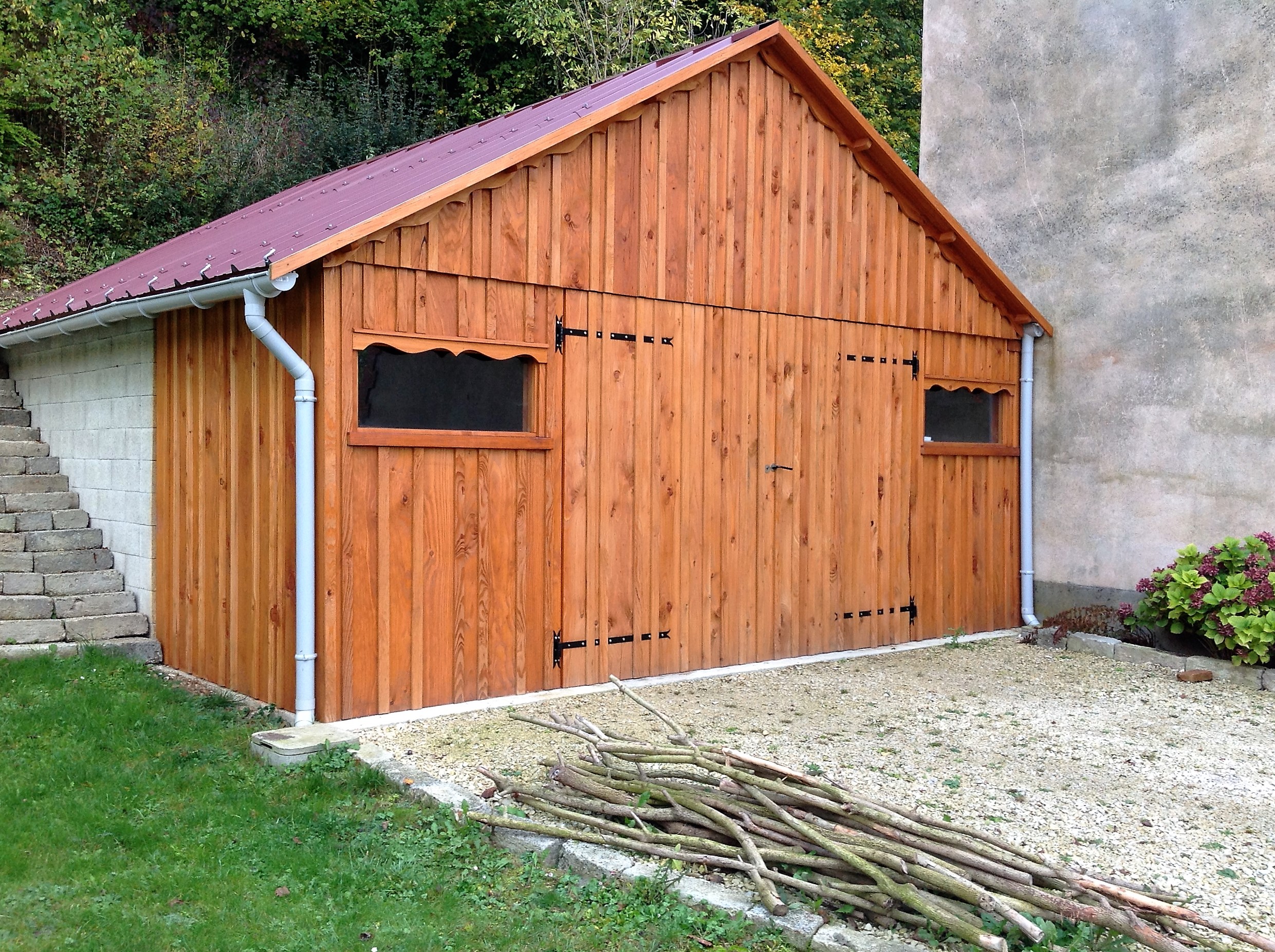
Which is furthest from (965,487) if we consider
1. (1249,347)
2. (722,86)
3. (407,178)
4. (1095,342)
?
(407,178)

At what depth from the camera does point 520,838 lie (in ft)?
13.8

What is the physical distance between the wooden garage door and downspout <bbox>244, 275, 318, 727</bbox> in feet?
5.13

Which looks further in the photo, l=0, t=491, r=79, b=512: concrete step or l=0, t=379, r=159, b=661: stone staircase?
l=0, t=491, r=79, b=512: concrete step

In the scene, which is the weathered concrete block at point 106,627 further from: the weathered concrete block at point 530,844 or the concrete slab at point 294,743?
the weathered concrete block at point 530,844

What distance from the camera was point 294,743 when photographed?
5199 millimetres

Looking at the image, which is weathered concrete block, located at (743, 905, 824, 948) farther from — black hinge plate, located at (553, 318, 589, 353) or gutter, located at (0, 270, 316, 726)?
black hinge plate, located at (553, 318, 589, 353)

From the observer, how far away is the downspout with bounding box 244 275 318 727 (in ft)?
18.3

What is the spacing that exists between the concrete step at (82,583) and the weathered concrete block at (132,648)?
451 millimetres

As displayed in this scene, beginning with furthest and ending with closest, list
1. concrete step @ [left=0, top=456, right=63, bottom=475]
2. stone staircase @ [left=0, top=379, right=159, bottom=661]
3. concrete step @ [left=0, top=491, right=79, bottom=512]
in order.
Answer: concrete step @ [left=0, top=456, right=63, bottom=475], concrete step @ [left=0, top=491, right=79, bottom=512], stone staircase @ [left=0, top=379, right=159, bottom=661]

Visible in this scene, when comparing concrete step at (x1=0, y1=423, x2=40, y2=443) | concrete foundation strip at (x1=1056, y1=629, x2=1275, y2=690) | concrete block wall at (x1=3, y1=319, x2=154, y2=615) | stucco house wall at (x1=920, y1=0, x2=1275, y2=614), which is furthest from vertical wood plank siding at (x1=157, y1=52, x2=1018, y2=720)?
concrete step at (x1=0, y1=423, x2=40, y2=443)

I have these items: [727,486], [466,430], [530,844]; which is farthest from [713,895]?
[727,486]

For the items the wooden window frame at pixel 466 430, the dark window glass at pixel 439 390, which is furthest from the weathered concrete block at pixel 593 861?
the dark window glass at pixel 439 390

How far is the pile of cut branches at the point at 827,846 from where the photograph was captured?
327cm

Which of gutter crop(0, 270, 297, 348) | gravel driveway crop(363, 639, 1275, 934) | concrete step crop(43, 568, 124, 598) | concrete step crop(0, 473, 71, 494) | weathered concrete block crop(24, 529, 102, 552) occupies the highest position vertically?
gutter crop(0, 270, 297, 348)
